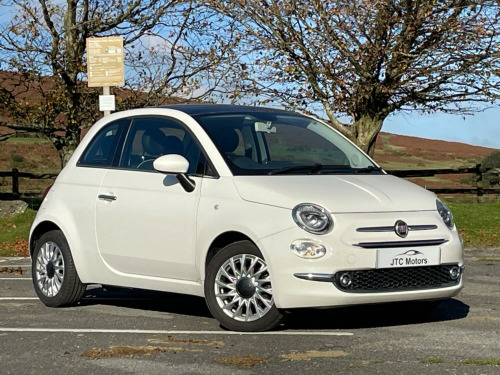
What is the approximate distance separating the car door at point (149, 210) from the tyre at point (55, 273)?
21.2 inches

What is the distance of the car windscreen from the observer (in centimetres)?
823

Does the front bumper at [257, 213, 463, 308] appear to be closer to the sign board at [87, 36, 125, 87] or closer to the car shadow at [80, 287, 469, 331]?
the car shadow at [80, 287, 469, 331]

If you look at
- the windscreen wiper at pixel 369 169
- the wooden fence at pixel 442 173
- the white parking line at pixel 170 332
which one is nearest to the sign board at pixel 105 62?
the windscreen wiper at pixel 369 169

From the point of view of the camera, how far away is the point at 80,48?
2348 centimetres

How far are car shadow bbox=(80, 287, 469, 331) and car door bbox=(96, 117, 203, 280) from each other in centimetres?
73

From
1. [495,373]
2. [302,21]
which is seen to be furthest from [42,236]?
[302,21]

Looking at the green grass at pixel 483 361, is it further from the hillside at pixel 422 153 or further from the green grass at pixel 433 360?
the hillside at pixel 422 153

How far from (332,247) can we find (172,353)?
4.52 ft

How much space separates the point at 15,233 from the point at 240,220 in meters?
12.4

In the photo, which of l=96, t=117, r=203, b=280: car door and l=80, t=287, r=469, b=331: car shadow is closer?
l=80, t=287, r=469, b=331: car shadow

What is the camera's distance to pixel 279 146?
8.82 meters

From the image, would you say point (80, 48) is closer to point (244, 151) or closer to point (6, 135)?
point (6, 135)

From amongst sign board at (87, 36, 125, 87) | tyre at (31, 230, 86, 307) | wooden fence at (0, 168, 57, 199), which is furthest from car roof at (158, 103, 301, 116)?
wooden fence at (0, 168, 57, 199)

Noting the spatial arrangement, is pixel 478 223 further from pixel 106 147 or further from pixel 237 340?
pixel 237 340
